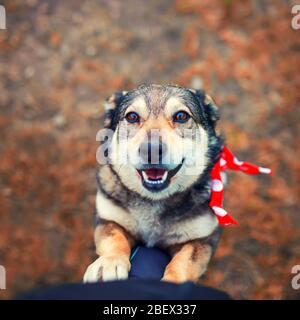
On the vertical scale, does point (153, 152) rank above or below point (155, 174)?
above

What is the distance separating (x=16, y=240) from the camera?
412 centimetres

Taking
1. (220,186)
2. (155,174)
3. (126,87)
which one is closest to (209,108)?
(220,186)

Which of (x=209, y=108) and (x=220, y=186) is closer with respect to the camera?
(x=220, y=186)

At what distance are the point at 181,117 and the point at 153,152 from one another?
13.4 inches

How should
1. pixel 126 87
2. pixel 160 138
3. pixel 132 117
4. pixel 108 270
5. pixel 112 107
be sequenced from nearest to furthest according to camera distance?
pixel 108 270, pixel 160 138, pixel 132 117, pixel 112 107, pixel 126 87

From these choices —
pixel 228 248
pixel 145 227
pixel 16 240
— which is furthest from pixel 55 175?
pixel 145 227

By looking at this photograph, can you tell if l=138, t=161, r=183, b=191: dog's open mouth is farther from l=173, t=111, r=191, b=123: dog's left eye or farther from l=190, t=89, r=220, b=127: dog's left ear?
l=190, t=89, r=220, b=127: dog's left ear

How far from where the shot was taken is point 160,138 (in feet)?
7.33

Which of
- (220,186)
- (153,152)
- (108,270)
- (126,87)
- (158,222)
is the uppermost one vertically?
(126,87)

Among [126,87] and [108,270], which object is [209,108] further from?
[126,87]

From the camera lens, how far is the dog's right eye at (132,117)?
242cm

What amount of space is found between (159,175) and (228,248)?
6.52ft

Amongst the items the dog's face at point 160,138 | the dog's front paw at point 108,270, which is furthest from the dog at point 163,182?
the dog's front paw at point 108,270

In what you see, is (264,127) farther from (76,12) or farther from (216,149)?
(76,12)
